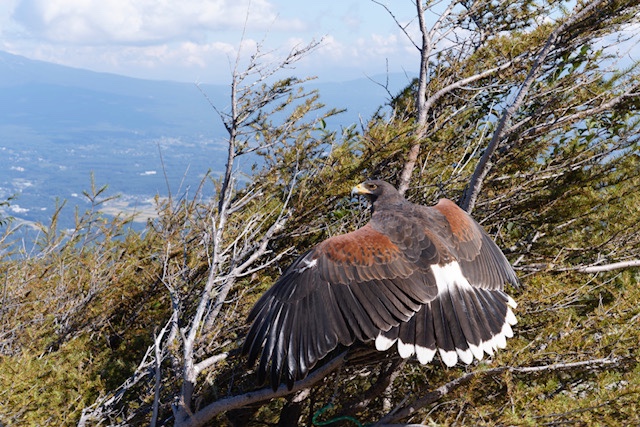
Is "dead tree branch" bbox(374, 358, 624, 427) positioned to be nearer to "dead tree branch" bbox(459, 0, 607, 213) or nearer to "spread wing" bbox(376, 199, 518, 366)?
"spread wing" bbox(376, 199, 518, 366)

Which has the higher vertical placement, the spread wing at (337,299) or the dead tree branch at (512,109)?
the dead tree branch at (512,109)

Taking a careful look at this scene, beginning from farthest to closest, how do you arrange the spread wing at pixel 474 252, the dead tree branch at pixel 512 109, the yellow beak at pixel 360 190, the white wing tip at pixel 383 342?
the yellow beak at pixel 360 190, the dead tree branch at pixel 512 109, the spread wing at pixel 474 252, the white wing tip at pixel 383 342

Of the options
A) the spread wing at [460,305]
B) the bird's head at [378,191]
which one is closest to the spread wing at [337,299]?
the spread wing at [460,305]

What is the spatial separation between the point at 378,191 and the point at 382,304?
1.45 metres

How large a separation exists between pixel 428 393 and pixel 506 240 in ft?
8.78

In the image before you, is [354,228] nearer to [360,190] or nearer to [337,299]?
[360,190]

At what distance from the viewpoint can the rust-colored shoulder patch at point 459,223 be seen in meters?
3.94

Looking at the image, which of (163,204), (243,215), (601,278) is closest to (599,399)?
(601,278)

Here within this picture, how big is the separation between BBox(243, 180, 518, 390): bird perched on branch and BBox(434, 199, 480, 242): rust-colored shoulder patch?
0.18 metres

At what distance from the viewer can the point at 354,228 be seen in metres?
4.88

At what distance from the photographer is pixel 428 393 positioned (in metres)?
3.49

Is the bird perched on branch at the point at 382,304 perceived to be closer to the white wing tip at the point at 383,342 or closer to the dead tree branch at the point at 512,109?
the white wing tip at the point at 383,342

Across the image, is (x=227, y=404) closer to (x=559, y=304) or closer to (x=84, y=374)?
(x=84, y=374)

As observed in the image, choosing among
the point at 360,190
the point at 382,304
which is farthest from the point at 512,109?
the point at 382,304
